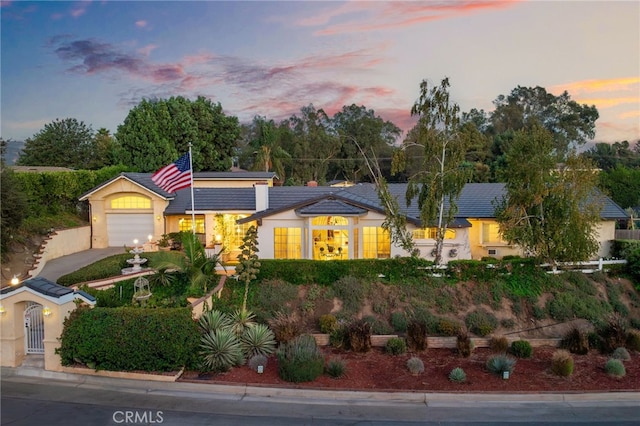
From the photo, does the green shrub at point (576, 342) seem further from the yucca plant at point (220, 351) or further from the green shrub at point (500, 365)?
the yucca plant at point (220, 351)

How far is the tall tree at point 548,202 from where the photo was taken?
1900 centimetres

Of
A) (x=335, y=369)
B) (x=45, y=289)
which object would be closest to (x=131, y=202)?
(x=45, y=289)

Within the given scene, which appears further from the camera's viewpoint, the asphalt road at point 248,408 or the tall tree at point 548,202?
the tall tree at point 548,202

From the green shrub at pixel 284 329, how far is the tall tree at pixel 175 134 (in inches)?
1144

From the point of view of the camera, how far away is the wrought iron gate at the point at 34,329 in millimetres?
13883

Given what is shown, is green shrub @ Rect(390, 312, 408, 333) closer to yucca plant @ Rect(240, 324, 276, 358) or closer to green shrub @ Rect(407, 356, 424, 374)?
green shrub @ Rect(407, 356, 424, 374)

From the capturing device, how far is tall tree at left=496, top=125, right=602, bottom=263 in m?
19.0

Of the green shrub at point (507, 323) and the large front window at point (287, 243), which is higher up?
the large front window at point (287, 243)

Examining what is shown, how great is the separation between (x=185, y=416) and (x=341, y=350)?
634 cm

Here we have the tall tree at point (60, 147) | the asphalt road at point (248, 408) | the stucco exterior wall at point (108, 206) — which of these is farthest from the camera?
the tall tree at point (60, 147)

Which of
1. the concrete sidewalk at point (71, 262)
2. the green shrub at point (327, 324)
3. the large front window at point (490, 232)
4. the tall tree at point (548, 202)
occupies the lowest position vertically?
the green shrub at point (327, 324)

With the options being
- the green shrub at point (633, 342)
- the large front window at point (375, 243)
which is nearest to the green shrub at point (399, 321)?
the large front window at point (375, 243)

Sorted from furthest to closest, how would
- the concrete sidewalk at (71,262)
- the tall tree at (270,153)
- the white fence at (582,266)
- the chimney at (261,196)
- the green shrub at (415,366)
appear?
the tall tree at (270,153), the chimney at (261,196), the concrete sidewalk at (71,262), the white fence at (582,266), the green shrub at (415,366)

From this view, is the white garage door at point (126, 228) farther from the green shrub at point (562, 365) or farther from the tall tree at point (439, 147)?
the green shrub at point (562, 365)
